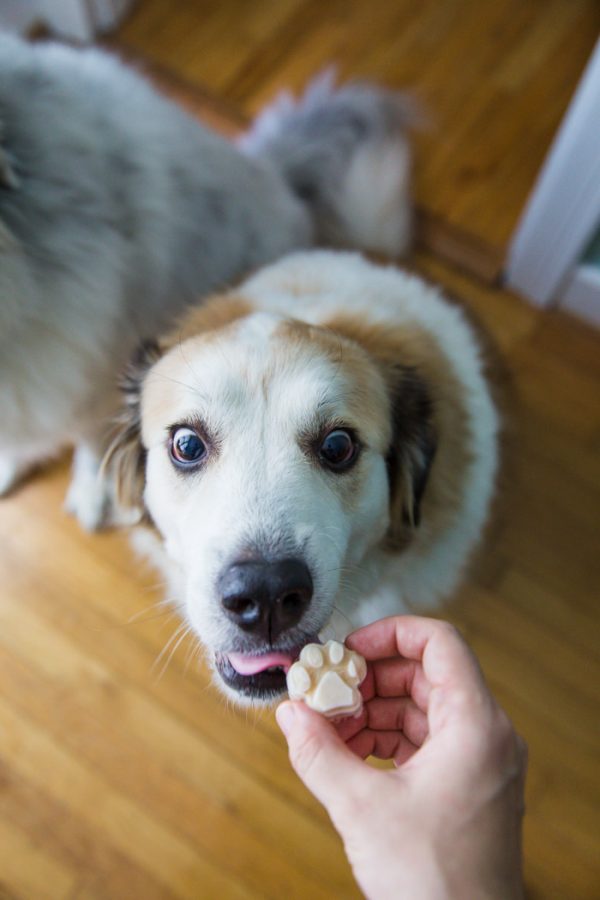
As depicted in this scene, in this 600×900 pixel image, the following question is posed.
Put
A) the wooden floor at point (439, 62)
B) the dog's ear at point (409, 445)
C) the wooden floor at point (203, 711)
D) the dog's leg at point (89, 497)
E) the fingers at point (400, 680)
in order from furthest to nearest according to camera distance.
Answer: the wooden floor at point (439, 62) → the dog's leg at point (89, 497) → the wooden floor at point (203, 711) → the dog's ear at point (409, 445) → the fingers at point (400, 680)

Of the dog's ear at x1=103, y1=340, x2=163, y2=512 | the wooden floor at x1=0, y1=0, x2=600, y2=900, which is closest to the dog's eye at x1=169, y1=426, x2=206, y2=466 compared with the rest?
the dog's ear at x1=103, y1=340, x2=163, y2=512

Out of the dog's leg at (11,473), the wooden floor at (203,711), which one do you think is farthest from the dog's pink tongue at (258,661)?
the dog's leg at (11,473)

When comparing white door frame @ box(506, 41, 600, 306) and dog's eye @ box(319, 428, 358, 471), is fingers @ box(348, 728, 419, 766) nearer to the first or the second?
dog's eye @ box(319, 428, 358, 471)

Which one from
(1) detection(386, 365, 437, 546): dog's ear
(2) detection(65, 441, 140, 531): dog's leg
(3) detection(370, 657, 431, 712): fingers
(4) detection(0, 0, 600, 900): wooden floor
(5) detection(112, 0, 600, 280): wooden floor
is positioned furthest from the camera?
(5) detection(112, 0, 600, 280): wooden floor

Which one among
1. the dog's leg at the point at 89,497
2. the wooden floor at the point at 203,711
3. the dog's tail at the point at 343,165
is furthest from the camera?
the dog's tail at the point at 343,165

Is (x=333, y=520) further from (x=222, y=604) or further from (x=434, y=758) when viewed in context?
(x=434, y=758)

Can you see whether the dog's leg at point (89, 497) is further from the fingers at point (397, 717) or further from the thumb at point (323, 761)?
the thumb at point (323, 761)

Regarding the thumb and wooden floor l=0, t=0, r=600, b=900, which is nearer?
the thumb
